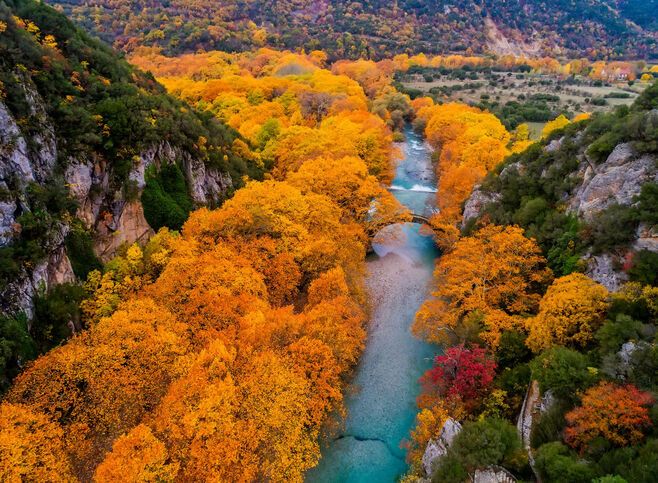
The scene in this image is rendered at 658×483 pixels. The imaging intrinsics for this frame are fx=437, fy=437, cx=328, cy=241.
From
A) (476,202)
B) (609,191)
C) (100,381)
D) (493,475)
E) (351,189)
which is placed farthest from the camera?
(351,189)

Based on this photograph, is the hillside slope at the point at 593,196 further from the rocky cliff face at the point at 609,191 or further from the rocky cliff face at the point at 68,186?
the rocky cliff face at the point at 68,186

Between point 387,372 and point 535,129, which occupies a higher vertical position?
point 387,372

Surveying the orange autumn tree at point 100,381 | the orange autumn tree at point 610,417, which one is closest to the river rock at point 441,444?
the orange autumn tree at point 610,417

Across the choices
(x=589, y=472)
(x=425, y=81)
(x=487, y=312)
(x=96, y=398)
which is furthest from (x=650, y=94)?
(x=425, y=81)

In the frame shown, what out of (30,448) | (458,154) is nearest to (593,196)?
(458,154)

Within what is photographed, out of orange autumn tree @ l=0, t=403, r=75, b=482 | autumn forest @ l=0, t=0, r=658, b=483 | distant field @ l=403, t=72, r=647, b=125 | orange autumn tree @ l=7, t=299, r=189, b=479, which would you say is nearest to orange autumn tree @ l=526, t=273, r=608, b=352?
autumn forest @ l=0, t=0, r=658, b=483

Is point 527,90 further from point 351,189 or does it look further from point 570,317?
point 570,317
